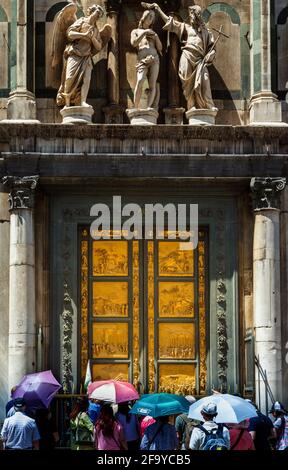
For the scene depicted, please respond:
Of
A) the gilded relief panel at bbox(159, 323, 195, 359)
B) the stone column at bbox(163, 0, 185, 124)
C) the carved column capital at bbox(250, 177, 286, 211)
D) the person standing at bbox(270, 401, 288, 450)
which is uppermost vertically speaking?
the stone column at bbox(163, 0, 185, 124)

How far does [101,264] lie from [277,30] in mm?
4988

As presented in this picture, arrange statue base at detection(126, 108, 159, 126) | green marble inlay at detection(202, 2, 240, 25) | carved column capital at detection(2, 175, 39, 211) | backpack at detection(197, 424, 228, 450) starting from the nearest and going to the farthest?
backpack at detection(197, 424, 228, 450) → carved column capital at detection(2, 175, 39, 211) → statue base at detection(126, 108, 159, 126) → green marble inlay at detection(202, 2, 240, 25)

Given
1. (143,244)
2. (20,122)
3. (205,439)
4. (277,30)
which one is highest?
(277,30)

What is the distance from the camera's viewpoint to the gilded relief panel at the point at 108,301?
20172 millimetres

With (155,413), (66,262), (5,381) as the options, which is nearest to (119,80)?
(66,262)

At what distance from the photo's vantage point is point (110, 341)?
20125 mm

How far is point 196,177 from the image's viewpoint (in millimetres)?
19781

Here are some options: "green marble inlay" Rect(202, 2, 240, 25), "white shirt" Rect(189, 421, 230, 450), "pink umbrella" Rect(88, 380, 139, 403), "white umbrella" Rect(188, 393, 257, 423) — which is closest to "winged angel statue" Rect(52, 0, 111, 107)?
"green marble inlay" Rect(202, 2, 240, 25)

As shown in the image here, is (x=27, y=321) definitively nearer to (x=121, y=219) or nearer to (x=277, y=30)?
(x=121, y=219)

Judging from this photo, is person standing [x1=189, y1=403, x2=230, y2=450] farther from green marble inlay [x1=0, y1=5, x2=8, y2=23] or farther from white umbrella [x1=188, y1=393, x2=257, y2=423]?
green marble inlay [x1=0, y1=5, x2=8, y2=23]

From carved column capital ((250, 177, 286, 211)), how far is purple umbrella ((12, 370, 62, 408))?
4.86 metres

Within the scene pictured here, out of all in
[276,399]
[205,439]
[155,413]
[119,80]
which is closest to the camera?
[205,439]

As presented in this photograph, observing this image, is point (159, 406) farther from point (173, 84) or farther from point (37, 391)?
point (173, 84)

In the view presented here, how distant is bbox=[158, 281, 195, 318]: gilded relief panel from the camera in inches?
796
